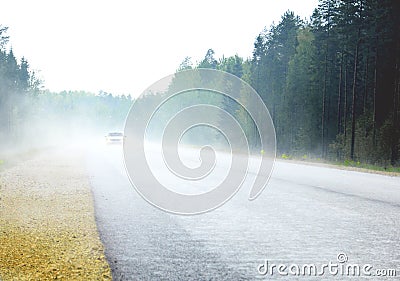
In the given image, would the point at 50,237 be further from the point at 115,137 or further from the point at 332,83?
the point at 115,137

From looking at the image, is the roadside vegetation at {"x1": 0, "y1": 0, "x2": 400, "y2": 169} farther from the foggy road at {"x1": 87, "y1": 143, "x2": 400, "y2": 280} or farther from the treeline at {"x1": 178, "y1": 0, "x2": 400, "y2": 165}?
the foggy road at {"x1": 87, "y1": 143, "x2": 400, "y2": 280}

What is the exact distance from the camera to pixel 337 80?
4800 cm

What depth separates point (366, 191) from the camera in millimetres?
12297

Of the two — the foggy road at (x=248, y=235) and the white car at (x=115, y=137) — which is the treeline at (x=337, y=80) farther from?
the foggy road at (x=248, y=235)

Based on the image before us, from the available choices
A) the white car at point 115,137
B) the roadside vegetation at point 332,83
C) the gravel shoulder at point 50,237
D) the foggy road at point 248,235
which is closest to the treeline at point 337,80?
the roadside vegetation at point 332,83

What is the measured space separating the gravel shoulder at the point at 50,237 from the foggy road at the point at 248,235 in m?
0.25

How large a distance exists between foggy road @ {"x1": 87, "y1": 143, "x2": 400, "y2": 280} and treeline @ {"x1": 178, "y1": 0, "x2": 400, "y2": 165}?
20500 mm

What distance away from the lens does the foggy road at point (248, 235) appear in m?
4.94

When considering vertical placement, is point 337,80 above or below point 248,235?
above

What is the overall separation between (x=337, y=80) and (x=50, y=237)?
149ft

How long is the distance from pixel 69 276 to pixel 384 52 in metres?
38.0

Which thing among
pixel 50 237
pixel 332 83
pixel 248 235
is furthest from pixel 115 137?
pixel 248 235

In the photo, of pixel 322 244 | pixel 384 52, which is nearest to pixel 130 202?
pixel 322 244

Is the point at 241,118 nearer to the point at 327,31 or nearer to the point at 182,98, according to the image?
the point at 182,98
